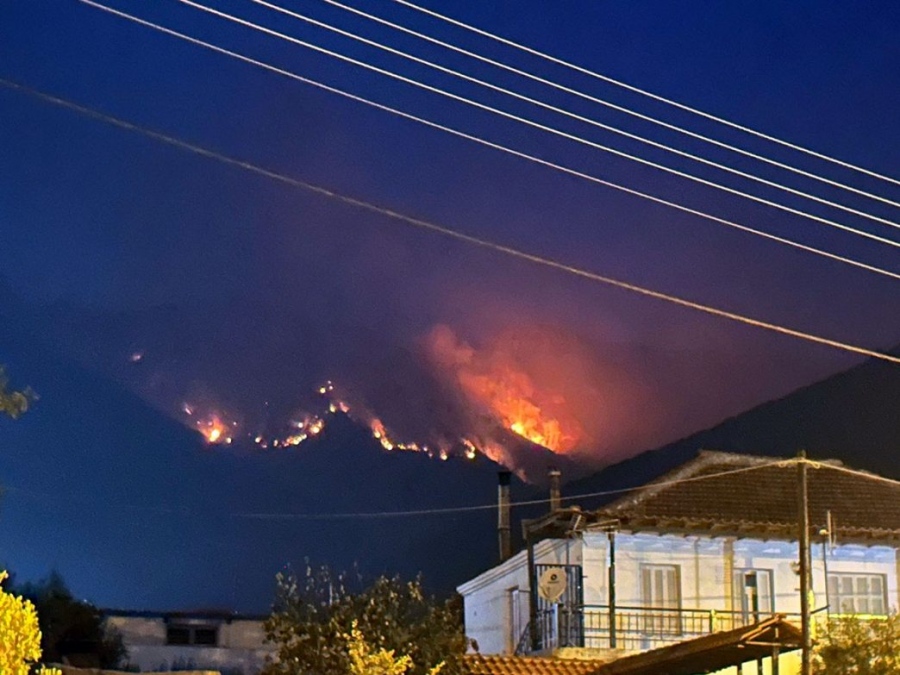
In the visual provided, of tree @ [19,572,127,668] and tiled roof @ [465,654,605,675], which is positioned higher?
tree @ [19,572,127,668]

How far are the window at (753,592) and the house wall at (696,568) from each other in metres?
0.12

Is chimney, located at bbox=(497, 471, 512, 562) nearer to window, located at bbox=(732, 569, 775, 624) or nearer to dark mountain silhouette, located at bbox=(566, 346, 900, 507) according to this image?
window, located at bbox=(732, 569, 775, 624)

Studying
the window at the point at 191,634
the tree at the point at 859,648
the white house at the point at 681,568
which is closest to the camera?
the tree at the point at 859,648

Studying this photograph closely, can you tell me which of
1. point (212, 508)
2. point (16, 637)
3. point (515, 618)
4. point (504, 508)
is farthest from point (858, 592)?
point (212, 508)

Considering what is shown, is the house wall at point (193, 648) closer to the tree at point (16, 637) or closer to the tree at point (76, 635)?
the tree at point (76, 635)

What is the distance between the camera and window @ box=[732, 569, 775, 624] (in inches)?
1303

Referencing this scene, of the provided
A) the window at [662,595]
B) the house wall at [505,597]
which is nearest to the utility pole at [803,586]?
the window at [662,595]

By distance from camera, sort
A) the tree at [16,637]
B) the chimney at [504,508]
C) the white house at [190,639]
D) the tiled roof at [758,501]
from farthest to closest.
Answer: the white house at [190,639] → the chimney at [504,508] → the tiled roof at [758,501] → the tree at [16,637]

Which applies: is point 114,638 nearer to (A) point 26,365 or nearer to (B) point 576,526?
(B) point 576,526

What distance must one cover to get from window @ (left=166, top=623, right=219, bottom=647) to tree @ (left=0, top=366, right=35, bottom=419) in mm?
32278

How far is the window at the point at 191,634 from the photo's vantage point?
44781mm

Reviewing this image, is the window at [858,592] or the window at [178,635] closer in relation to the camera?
the window at [858,592]

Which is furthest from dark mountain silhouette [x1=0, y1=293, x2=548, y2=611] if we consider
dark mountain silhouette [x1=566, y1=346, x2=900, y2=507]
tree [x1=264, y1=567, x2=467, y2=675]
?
tree [x1=264, y1=567, x2=467, y2=675]

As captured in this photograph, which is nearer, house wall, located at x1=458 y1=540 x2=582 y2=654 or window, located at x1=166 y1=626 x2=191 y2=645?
house wall, located at x1=458 y1=540 x2=582 y2=654
